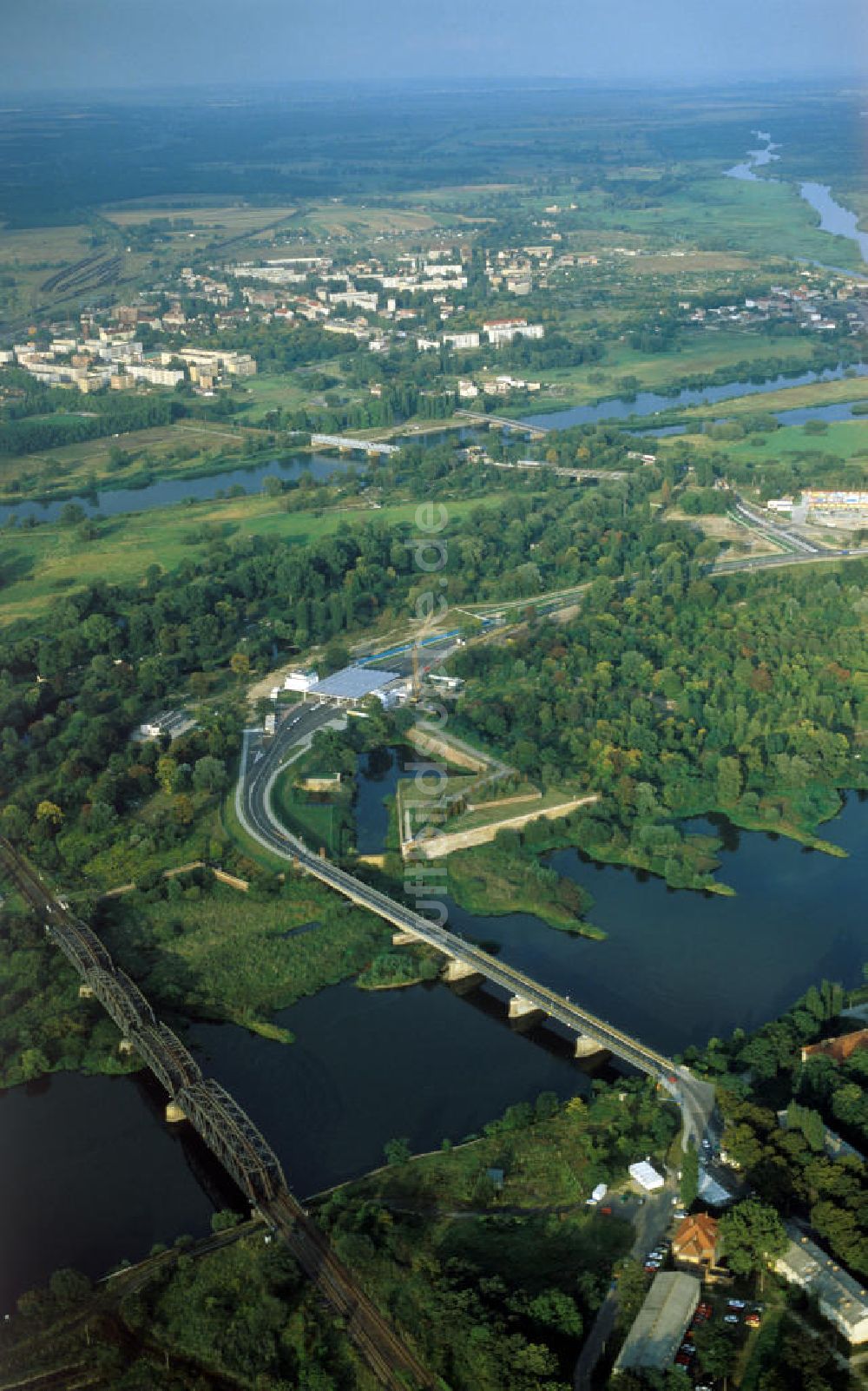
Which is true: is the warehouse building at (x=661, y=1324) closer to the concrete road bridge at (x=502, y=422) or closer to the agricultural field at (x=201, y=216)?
the concrete road bridge at (x=502, y=422)

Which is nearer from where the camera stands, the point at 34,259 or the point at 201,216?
the point at 34,259

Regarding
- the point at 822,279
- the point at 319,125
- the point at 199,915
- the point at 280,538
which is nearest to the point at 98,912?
the point at 199,915

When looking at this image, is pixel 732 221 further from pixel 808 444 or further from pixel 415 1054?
pixel 415 1054

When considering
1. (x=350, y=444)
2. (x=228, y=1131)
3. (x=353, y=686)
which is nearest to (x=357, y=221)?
(x=350, y=444)

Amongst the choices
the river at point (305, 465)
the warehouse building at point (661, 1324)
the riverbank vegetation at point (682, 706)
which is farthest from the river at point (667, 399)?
the warehouse building at point (661, 1324)

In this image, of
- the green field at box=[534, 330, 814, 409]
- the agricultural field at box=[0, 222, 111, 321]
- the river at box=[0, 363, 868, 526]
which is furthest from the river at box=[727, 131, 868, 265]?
the agricultural field at box=[0, 222, 111, 321]

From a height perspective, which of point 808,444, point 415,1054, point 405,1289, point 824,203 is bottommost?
point 415,1054

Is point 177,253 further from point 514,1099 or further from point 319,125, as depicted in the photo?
point 319,125
